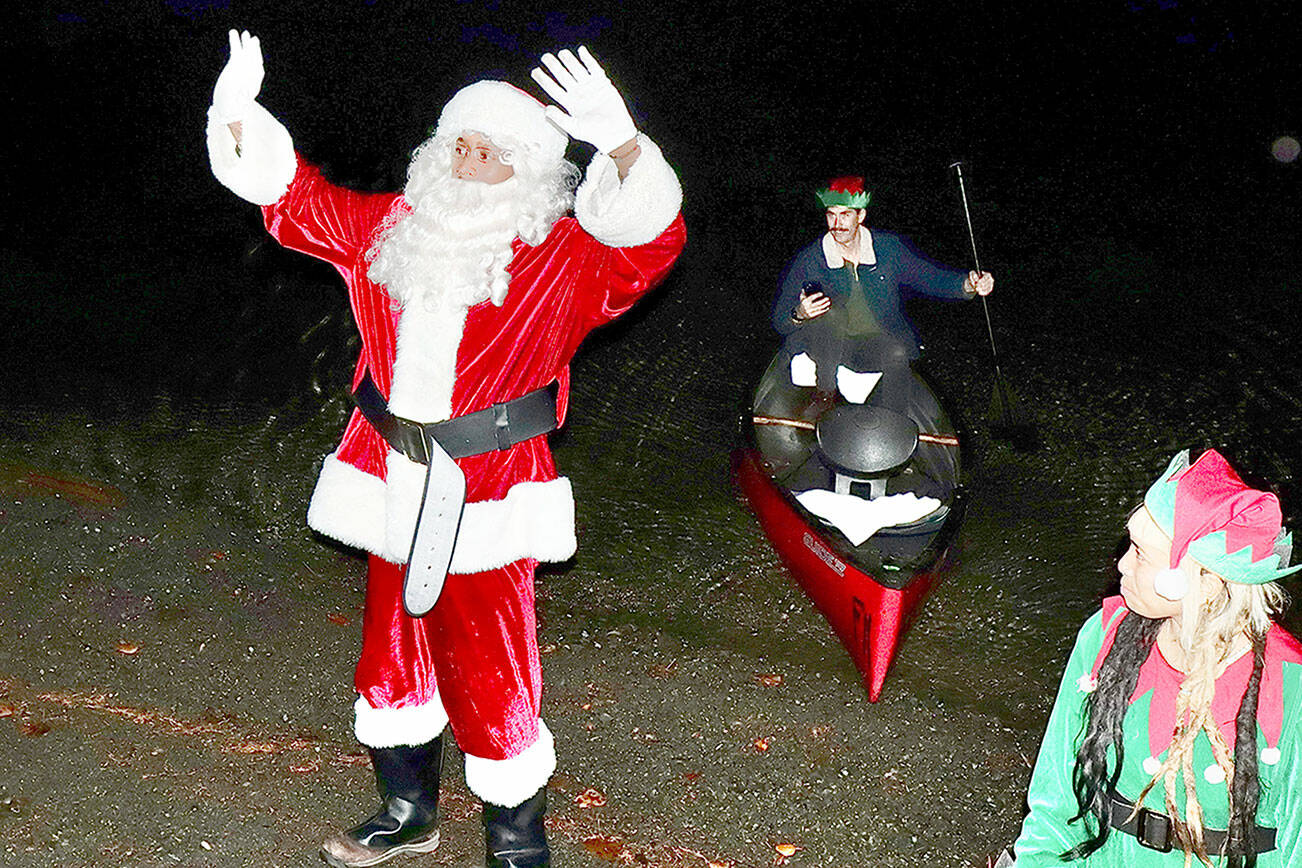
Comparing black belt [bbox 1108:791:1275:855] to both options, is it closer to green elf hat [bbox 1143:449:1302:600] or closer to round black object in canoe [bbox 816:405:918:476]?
green elf hat [bbox 1143:449:1302:600]

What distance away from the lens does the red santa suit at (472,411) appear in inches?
136

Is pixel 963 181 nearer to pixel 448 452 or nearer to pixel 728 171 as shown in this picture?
pixel 448 452

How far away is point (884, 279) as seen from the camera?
5621mm

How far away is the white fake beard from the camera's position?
3.44 m

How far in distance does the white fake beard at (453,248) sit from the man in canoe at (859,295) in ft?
7.42

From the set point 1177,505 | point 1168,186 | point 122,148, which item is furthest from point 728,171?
point 1177,505

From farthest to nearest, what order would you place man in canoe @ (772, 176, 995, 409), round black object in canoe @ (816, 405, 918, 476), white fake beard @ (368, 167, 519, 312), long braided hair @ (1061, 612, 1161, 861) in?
man in canoe @ (772, 176, 995, 409) < round black object in canoe @ (816, 405, 918, 476) < white fake beard @ (368, 167, 519, 312) < long braided hair @ (1061, 612, 1161, 861)

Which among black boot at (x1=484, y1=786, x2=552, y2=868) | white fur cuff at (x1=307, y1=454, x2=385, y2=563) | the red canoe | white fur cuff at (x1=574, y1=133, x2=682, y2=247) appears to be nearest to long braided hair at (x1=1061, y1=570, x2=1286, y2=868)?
white fur cuff at (x1=574, y1=133, x2=682, y2=247)

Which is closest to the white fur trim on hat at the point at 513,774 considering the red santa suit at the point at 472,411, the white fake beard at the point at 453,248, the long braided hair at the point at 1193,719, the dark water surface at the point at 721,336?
the red santa suit at the point at 472,411

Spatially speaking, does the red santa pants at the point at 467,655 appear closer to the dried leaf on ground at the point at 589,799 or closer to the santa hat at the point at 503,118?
the dried leaf on ground at the point at 589,799

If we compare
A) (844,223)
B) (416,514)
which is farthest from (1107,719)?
(844,223)

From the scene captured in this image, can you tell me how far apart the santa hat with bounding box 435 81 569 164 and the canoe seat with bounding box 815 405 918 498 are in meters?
2.03

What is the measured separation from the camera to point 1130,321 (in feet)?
31.1

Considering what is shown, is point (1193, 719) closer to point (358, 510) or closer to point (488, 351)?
point (488, 351)
